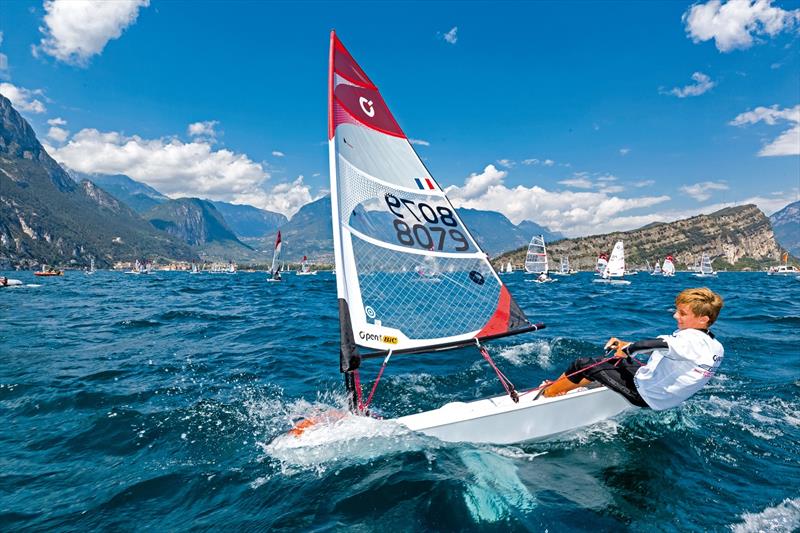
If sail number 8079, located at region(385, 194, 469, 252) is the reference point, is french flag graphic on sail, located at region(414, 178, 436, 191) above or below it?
above

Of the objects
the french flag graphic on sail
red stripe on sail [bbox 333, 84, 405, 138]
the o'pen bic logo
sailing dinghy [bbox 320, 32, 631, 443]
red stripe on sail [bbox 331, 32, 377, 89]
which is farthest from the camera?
the french flag graphic on sail

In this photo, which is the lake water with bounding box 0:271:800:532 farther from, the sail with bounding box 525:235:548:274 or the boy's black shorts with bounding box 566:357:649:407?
the sail with bounding box 525:235:548:274

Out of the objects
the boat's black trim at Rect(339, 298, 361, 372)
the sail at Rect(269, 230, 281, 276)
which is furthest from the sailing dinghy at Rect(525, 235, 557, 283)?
the boat's black trim at Rect(339, 298, 361, 372)

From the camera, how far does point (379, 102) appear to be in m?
7.52

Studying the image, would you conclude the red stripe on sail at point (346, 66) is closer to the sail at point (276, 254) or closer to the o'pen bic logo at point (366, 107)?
the o'pen bic logo at point (366, 107)

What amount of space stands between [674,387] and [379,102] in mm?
6759

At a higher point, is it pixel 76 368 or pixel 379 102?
pixel 379 102

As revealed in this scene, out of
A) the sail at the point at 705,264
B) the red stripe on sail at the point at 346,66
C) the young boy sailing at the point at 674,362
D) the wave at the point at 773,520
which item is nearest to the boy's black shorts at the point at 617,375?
the young boy sailing at the point at 674,362

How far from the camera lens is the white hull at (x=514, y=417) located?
614 cm

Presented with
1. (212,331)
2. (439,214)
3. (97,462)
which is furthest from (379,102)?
(212,331)

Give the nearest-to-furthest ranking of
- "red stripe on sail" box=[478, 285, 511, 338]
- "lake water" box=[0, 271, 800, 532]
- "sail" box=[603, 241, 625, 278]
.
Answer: "lake water" box=[0, 271, 800, 532]
"red stripe on sail" box=[478, 285, 511, 338]
"sail" box=[603, 241, 625, 278]

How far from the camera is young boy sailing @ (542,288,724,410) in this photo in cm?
526

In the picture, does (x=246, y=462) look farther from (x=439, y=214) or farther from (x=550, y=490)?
(x=439, y=214)

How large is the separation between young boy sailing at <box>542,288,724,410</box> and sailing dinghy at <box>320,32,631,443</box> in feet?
1.87
